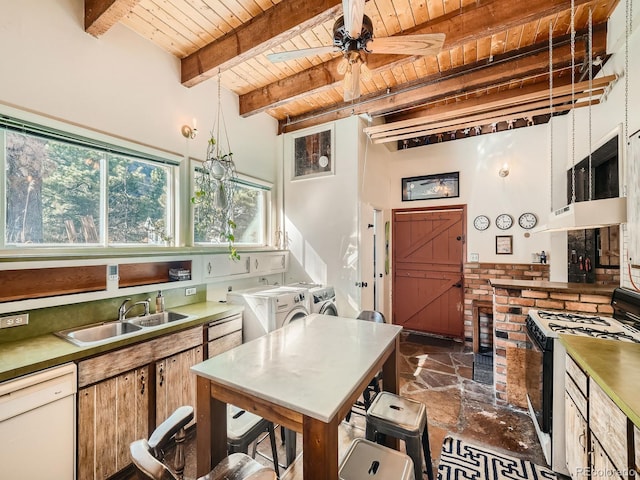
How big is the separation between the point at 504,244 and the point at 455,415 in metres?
2.64

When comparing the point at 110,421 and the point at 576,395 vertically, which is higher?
the point at 576,395

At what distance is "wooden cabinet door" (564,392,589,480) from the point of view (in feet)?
4.81

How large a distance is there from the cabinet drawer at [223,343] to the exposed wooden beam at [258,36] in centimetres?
255

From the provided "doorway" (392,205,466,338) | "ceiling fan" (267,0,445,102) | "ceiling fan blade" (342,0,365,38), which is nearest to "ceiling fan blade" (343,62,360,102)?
"ceiling fan" (267,0,445,102)

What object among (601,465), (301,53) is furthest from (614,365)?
(301,53)

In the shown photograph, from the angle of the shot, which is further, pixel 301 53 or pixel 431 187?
pixel 431 187

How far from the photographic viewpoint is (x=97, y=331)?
2125 mm

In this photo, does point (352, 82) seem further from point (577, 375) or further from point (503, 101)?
point (577, 375)

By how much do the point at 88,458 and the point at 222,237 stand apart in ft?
6.99

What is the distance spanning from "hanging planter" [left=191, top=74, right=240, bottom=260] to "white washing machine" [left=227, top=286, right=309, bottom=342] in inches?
22.1

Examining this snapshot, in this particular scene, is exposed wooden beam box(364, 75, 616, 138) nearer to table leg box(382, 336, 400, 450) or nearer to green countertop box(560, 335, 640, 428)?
green countertop box(560, 335, 640, 428)

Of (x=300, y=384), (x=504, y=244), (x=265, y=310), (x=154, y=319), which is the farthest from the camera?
(x=504, y=244)

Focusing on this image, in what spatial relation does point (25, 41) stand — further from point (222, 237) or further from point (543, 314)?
point (543, 314)

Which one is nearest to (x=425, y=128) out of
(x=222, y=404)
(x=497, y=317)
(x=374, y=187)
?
(x=374, y=187)
